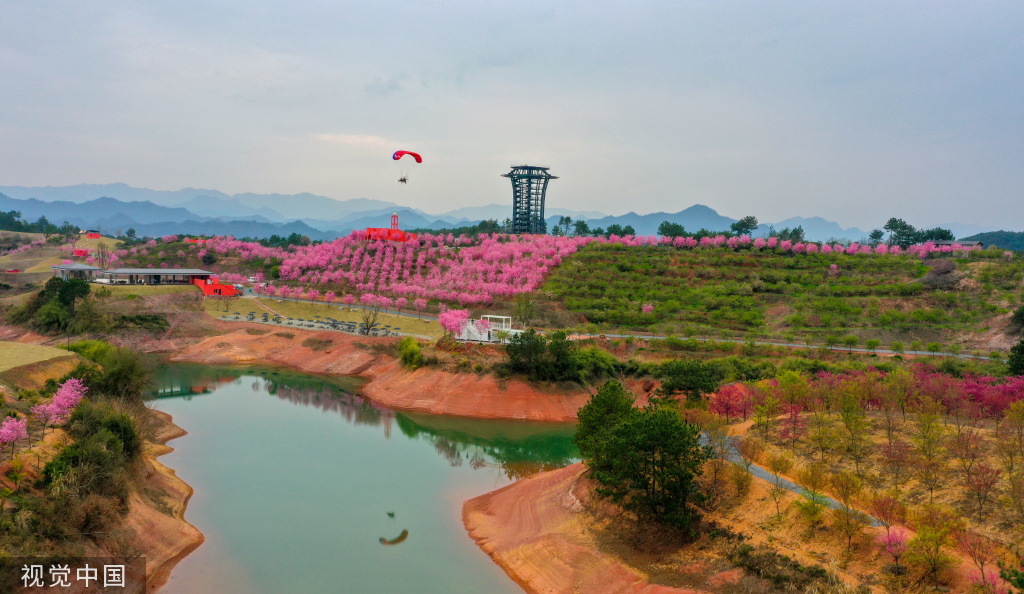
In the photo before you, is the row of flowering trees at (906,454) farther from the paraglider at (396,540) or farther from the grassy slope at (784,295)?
the grassy slope at (784,295)

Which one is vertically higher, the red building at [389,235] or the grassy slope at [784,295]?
the red building at [389,235]

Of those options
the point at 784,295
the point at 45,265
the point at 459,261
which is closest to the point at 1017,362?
the point at 784,295

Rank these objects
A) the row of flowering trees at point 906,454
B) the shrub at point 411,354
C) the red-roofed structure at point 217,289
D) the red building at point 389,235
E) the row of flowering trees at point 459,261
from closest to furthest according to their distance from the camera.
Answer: the row of flowering trees at point 906,454, the shrub at point 411,354, the row of flowering trees at point 459,261, the red-roofed structure at point 217,289, the red building at point 389,235

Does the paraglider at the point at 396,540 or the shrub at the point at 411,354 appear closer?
the paraglider at the point at 396,540

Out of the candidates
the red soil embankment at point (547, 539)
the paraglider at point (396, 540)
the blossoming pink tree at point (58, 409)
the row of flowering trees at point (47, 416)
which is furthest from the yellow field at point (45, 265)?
the red soil embankment at point (547, 539)

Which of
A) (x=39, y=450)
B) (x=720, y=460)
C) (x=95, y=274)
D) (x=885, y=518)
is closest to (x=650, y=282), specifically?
(x=720, y=460)

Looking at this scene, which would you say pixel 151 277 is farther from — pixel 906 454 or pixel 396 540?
pixel 906 454

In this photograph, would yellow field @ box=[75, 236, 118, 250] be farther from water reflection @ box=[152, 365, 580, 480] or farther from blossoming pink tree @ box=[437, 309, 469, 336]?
blossoming pink tree @ box=[437, 309, 469, 336]
